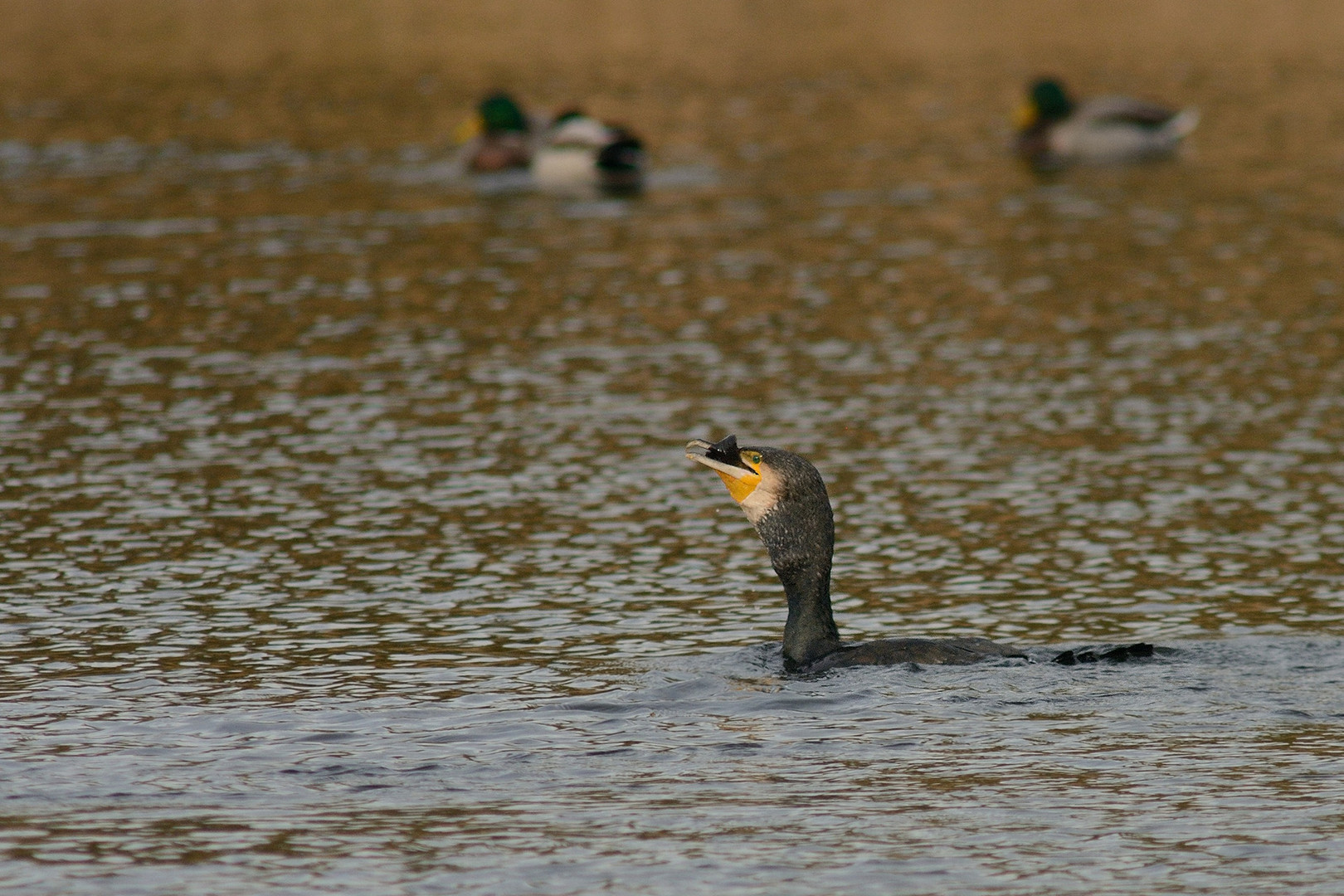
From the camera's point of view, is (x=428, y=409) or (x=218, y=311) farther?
(x=218, y=311)

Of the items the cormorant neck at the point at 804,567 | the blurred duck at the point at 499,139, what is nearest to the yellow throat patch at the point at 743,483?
the cormorant neck at the point at 804,567

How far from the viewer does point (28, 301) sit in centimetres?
2789

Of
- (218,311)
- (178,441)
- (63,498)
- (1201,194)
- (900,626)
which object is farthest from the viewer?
(1201,194)

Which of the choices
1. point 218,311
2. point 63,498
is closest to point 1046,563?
point 63,498

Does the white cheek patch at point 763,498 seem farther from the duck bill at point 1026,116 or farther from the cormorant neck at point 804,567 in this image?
the duck bill at point 1026,116

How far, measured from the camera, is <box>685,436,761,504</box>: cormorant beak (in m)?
13.8

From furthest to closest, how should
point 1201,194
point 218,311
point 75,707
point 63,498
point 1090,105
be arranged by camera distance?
point 1090,105 < point 1201,194 < point 218,311 < point 63,498 < point 75,707

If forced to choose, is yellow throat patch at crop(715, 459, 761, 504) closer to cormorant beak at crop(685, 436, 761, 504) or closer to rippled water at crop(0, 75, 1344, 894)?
cormorant beak at crop(685, 436, 761, 504)

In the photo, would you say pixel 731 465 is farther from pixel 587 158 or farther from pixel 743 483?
pixel 587 158

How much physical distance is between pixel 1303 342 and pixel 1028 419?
4.69 m

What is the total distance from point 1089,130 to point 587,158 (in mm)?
9809

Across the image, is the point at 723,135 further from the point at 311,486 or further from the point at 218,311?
the point at 311,486

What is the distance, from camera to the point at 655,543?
17.5 meters

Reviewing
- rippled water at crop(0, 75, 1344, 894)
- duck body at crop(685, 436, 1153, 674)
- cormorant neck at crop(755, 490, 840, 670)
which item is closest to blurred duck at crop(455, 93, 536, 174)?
rippled water at crop(0, 75, 1344, 894)
